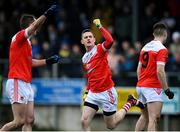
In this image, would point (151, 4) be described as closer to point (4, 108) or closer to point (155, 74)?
point (4, 108)

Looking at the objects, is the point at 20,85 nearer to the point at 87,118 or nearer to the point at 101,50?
the point at 87,118

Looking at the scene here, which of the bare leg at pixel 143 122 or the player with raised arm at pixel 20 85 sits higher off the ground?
the player with raised arm at pixel 20 85

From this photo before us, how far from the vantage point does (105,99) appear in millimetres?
14984

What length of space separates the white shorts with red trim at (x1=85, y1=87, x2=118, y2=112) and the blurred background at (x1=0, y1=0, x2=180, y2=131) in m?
5.23

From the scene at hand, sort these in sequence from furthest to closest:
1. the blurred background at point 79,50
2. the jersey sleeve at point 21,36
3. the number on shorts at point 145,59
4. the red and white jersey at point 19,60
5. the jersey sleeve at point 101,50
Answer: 1. the blurred background at point 79,50
2. the number on shorts at point 145,59
3. the jersey sleeve at point 101,50
4. the red and white jersey at point 19,60
5. the jersey sleeve at point 21,36

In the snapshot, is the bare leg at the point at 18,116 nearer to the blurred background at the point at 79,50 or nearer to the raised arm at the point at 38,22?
the raised arm at the point at 38,22

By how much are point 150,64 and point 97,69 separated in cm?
102

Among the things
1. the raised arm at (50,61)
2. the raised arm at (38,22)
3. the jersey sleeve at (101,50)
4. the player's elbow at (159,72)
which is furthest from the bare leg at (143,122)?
the raised arm at (38,22)

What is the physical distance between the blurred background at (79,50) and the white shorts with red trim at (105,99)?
17.2 ft

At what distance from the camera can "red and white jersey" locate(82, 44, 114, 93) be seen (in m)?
14.9

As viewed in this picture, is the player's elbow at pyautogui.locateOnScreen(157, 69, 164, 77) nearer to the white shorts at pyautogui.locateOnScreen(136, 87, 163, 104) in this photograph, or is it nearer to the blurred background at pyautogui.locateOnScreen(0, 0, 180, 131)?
the white shorts at pyautogui.locateOnScreen(136, 87, 163, 104)

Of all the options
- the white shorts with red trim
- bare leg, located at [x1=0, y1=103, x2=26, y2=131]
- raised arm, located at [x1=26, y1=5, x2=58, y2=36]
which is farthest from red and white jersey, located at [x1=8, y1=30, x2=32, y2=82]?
the white shorts with red trim

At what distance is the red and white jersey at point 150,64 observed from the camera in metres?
14.8

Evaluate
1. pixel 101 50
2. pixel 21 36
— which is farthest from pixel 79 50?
pixel 21 36
